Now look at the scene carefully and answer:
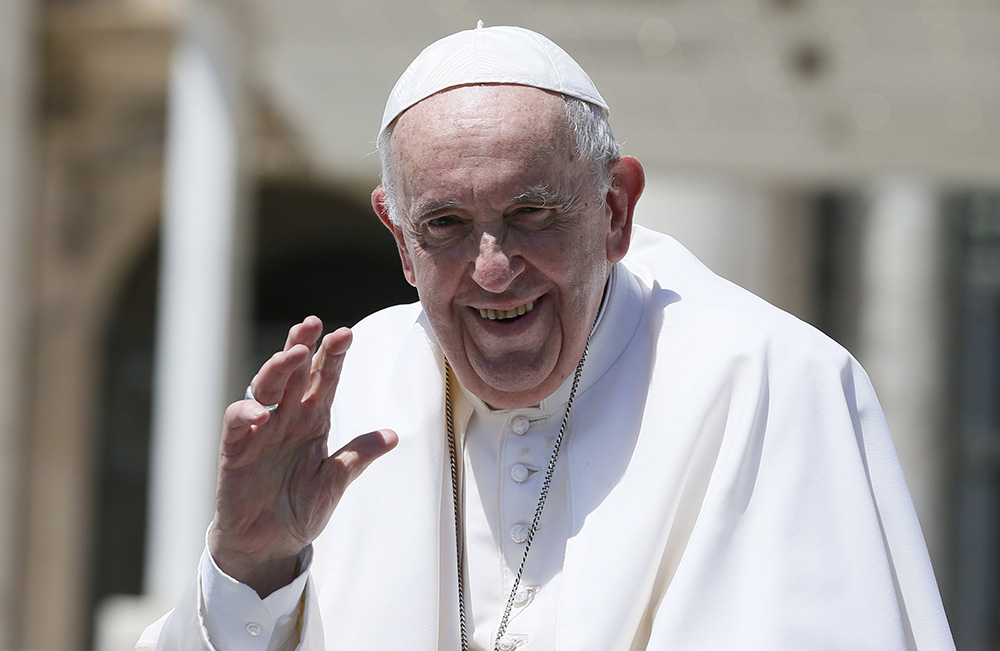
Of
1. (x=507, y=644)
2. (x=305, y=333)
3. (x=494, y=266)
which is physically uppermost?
(x=494, y=266)

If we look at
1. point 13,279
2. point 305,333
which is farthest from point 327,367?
point 13,279

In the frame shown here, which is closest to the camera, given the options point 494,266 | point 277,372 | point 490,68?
point 277,372

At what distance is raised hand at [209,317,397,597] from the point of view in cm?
194

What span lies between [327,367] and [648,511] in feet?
1.85

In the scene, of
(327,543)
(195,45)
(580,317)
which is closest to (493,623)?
(327,543)

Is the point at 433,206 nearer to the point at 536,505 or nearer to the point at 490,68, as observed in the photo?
the point at 490,68

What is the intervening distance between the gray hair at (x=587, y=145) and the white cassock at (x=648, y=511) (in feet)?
0.83

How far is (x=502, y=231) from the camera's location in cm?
203

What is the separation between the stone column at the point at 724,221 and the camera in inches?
271

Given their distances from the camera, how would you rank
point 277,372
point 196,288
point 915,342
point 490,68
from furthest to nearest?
1. point 915,342
2. point 196,288
3. point 490,68
4. point 277,372

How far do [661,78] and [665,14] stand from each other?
0.61 metres

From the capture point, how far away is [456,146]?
6.59ft

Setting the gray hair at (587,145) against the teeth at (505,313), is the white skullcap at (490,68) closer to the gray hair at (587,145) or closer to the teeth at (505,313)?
the gray hair at (587,145)

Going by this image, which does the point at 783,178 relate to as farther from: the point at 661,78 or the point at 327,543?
the point at 327,543
